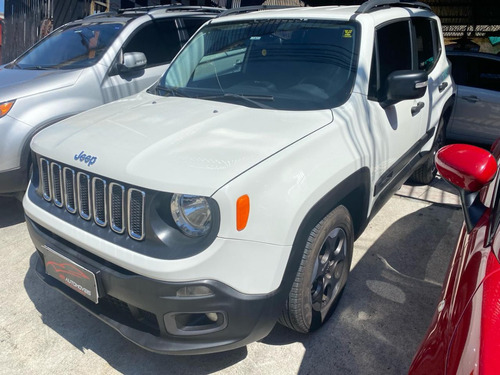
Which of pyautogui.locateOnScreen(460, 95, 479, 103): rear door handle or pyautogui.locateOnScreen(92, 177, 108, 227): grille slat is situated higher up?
pyautogui.locateOnScreen(92, 177, 108, 227): grille slat

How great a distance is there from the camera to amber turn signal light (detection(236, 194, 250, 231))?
1.81 meters

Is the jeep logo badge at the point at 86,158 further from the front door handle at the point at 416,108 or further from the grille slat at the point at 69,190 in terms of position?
the front door handle at the point at 416,108

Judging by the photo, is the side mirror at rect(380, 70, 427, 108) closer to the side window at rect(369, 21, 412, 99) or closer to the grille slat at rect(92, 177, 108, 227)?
the side window at rect(369, 21, 412, 99)

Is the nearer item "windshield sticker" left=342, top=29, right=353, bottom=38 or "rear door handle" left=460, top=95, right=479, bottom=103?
"windshield sticker" left=342, top=29, right=353, bottom=38

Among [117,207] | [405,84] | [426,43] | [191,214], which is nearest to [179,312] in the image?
[191,214]

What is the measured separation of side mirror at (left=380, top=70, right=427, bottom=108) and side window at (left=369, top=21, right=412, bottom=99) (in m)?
0.13

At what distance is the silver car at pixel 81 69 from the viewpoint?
11.8ft

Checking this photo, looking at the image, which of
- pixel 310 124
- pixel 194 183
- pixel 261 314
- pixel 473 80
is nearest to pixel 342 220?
pixel 310 124

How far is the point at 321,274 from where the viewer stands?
2455 millimetres

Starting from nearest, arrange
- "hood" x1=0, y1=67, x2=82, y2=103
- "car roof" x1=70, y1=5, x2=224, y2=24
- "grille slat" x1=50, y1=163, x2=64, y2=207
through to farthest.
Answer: "grille slat" x1=50, y1=163, x2=64, y2=207 < "hood" x1=0, y1=67, x2=82, y2=103 < "car roof" x1=70, y1=5, x2=224, y2=24

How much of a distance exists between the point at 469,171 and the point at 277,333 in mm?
1436

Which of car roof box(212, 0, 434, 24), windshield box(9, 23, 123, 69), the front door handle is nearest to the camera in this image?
car roof box(212, 0, 434, 24)

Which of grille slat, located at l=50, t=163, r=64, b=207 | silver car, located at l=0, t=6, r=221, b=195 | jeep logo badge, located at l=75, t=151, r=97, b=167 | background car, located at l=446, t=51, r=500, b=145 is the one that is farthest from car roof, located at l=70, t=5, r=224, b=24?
background car, located at l=446, t=51, r=500, b=145

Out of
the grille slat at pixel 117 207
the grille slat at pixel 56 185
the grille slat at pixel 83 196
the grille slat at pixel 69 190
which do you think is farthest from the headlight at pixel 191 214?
the grille slat at pixel 56 185
